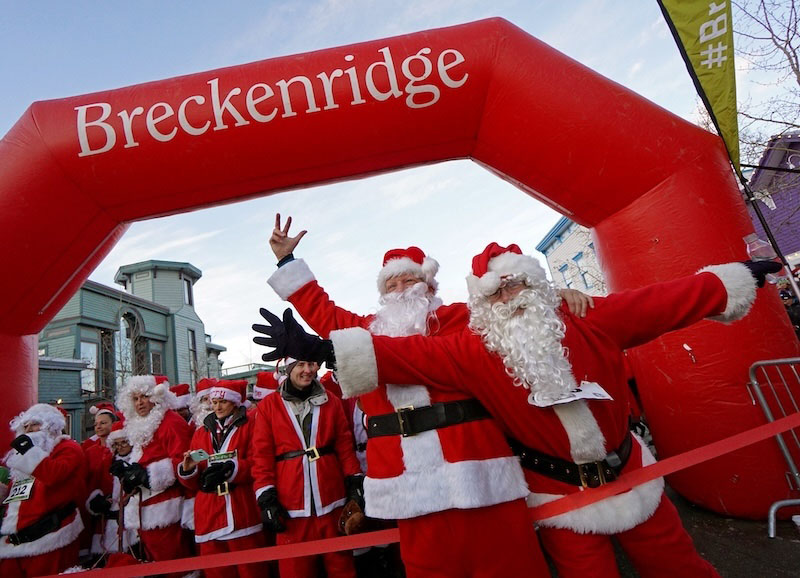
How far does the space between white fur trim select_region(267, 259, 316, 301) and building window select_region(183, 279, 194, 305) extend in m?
22.1

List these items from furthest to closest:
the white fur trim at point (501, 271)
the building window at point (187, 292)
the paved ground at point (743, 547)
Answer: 1. the building window at point (187, 292)
2. the paved ground at point (743, 547)
3. the white fur trim at point (501, 271)

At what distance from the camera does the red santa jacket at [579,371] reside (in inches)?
69.6

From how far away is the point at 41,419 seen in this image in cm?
360

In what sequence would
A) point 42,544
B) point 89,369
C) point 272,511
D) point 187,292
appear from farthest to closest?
point 187,292, point 89,369, point 42,544, point 272,511

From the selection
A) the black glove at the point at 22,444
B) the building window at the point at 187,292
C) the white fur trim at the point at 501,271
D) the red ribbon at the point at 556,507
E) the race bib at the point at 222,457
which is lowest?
the red ribbon at the point at 556,507

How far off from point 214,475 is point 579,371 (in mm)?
2655

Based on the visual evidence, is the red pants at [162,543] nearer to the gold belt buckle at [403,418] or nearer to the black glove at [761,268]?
the gold belt buckle at [403,418]

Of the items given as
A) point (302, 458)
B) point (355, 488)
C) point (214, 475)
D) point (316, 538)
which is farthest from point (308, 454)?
point (214, 475)

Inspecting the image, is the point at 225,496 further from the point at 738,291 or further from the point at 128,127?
the point at 738,291

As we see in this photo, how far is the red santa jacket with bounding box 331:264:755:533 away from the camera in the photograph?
1.77 m

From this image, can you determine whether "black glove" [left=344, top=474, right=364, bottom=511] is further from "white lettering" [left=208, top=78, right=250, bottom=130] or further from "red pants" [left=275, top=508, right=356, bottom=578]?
"white lettering" [left=208, top=78, right=250, bottom=130]

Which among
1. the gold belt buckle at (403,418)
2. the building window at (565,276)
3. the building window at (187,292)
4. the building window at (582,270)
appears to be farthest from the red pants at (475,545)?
the building window at (187,292)

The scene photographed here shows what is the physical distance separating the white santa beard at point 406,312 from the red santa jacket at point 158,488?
2.50 meters

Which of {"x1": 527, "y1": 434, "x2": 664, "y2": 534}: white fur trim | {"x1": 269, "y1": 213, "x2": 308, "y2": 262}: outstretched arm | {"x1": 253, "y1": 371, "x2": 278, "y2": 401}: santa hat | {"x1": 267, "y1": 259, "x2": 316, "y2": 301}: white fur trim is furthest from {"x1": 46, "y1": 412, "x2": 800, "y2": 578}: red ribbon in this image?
{"x1": 253, "y1": 371, "x2": 278, "y2": 401}: santa hat
